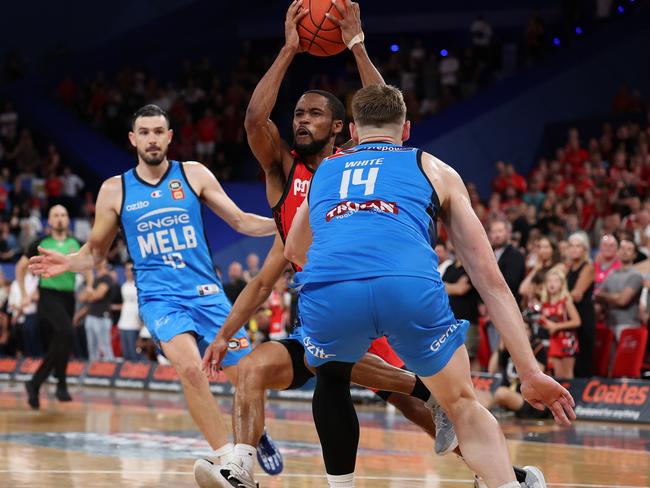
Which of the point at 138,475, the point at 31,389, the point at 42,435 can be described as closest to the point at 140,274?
the point at 138,475

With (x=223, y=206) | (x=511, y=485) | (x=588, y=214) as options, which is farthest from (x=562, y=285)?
(x=511, y=485)

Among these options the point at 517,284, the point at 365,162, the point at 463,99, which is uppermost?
the point at 463,99

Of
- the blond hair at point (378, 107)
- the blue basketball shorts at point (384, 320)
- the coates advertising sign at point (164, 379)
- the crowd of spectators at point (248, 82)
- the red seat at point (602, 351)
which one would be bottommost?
the coates advertising sign at point (164, 379)

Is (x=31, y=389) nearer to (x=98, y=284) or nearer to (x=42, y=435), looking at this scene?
(x=42, y=435)

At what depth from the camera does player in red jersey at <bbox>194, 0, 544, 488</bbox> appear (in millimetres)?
6465

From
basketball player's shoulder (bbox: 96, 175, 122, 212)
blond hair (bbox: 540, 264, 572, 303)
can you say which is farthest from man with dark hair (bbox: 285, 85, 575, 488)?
blond hair (bbox: 540, 264, 572, 303)

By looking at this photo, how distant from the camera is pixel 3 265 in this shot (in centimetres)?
2170

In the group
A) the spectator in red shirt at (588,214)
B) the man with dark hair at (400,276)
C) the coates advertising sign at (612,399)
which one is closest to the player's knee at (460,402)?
the man with dark hair at (400,276)

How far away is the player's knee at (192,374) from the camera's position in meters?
7.41

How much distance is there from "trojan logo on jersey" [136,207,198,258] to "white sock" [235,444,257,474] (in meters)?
1.99

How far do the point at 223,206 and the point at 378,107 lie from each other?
3.11m

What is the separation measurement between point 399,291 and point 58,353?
33.0 feet

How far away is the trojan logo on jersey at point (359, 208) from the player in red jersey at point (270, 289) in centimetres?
147

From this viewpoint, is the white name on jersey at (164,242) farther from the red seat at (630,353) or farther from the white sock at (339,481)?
the red seat at (630,353)
